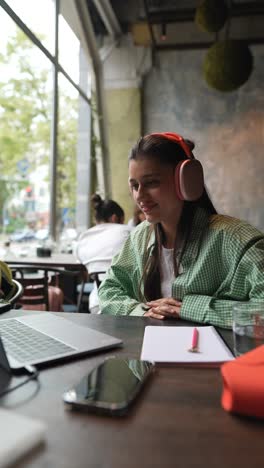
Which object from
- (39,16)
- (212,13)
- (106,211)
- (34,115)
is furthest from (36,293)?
(39,16)

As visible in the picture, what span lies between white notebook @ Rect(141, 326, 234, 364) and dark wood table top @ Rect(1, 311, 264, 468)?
0.06 m

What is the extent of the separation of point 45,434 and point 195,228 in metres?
0.98

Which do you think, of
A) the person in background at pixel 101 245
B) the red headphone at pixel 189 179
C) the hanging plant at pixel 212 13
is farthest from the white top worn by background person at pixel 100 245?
the hanging plant at pixel 212 13

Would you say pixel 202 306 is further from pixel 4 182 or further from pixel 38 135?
pixel 38 135

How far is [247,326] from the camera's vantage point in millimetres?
904

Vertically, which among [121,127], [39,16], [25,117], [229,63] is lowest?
[25,117]

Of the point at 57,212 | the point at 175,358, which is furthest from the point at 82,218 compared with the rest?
the point at 175,358

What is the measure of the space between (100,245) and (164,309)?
2.00 meters

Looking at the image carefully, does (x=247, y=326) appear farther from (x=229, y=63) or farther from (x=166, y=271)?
(x=229, y=63)

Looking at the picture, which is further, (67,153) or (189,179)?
(67,153)

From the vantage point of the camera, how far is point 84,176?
252 inches

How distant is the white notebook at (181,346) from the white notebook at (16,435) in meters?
0.35

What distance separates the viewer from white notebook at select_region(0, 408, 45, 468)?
0.49 meters

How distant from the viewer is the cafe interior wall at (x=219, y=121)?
6.23 metres
